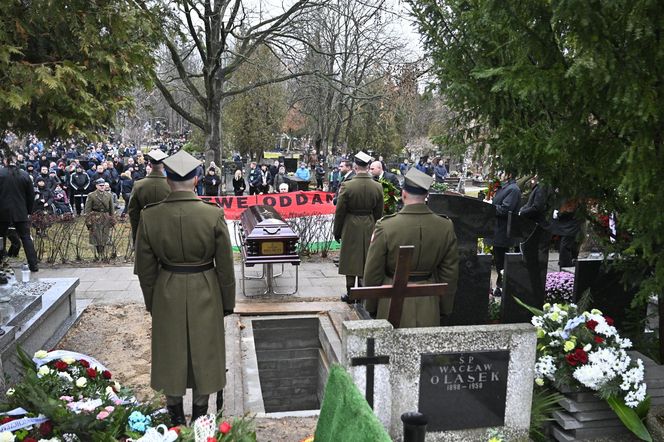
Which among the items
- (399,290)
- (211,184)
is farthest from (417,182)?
(211,184)

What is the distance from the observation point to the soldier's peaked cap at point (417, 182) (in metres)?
4.70

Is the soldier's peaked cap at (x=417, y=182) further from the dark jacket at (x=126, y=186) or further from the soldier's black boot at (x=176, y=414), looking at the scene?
the dark jacket at (x=126, y=186)

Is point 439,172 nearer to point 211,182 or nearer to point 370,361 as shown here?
point 211,182

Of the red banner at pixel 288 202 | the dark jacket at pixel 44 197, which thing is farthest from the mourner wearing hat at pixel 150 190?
the dark jacket at pixel 44 197

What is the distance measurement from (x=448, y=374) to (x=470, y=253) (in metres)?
2.57

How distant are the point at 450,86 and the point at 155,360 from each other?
3197 millimetres

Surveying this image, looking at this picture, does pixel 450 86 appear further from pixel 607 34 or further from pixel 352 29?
pixel 352 29

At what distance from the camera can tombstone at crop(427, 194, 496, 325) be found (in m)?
6.34

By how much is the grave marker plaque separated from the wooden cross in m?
0.39

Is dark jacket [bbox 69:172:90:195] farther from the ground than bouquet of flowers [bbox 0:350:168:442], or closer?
farther from the ground

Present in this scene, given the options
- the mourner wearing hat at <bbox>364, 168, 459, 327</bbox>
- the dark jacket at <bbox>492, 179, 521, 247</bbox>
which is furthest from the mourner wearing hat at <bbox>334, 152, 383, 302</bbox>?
the mourner wearing hat at <bbox>364, 168, 459, 327</bbox>

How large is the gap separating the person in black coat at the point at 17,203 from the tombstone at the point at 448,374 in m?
7.62

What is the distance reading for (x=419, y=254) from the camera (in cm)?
476

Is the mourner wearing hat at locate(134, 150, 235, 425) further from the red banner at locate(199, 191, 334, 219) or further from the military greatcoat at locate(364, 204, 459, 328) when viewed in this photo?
the red banner at locate(199, 191, 334, 219)
